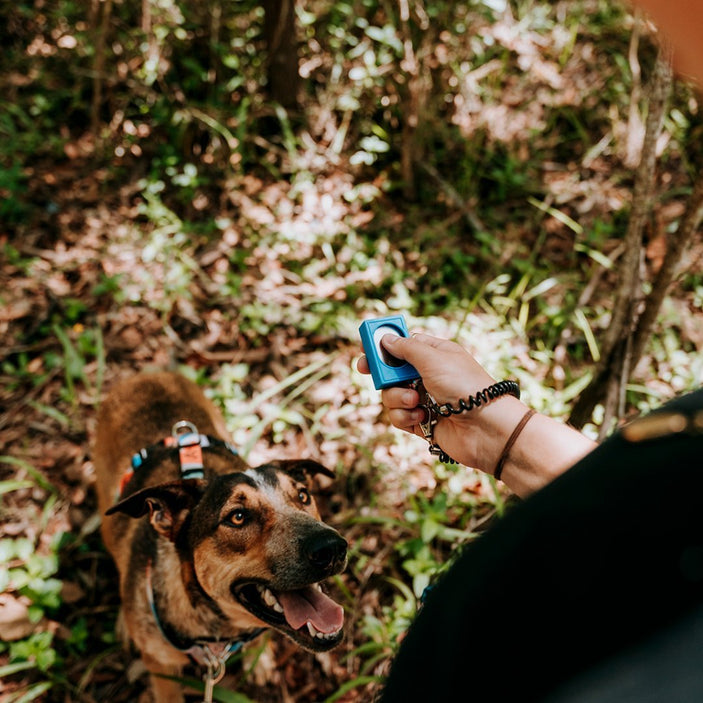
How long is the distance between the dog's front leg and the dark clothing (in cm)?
255

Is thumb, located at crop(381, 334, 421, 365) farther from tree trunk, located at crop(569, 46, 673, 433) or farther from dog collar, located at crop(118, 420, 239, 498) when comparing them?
tree trunk, located at crop(569, 46, 673, 433)

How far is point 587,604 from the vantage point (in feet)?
A: 2.21

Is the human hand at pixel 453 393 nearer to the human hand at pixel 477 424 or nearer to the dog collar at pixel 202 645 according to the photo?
the human hand at pixel 477 424

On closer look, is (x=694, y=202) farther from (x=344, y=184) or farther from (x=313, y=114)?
(x=313, y=114)

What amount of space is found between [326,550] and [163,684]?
133cm

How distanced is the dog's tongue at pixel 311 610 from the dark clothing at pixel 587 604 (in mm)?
1695

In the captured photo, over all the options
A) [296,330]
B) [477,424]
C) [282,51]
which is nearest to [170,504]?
[477,424]

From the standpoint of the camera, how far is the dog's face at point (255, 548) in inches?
88.5

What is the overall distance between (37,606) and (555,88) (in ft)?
20.1

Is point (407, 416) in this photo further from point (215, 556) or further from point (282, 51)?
point (282, 51)

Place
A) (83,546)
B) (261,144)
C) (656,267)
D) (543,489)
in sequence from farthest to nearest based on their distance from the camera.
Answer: (261,144)
(656,267)
(83,546)
(543,489)

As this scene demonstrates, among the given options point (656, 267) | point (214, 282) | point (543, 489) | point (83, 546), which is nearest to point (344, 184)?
point (214, 282)

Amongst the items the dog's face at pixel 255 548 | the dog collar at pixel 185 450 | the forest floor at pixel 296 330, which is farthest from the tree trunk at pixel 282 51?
the dog's face at pixel 255 548

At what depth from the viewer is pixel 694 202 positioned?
2.53 meters
